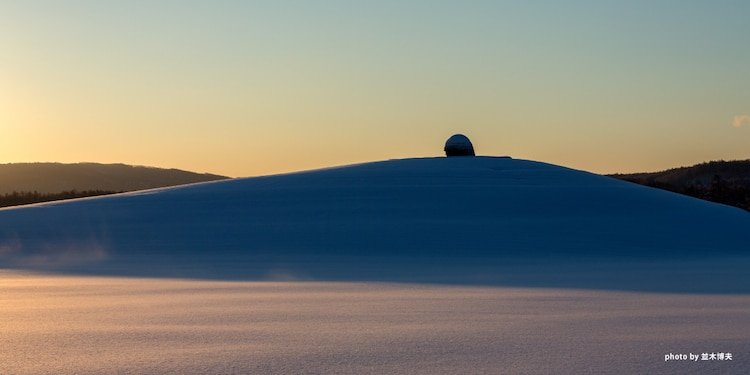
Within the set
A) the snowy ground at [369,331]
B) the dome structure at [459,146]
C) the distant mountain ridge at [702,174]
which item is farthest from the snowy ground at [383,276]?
the distant mountain ridge at [702,174]

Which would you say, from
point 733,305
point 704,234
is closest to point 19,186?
point 704,234

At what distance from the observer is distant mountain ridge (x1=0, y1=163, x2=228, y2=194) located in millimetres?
113062

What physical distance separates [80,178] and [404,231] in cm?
10140

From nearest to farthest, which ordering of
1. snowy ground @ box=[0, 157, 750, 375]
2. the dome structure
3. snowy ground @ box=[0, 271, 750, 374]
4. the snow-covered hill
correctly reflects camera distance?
snowy ground @ box=[0, 271, 750, 374], snowy ground @ box=[0, 157, 750, 375], the snow-covered hill, the dome structure

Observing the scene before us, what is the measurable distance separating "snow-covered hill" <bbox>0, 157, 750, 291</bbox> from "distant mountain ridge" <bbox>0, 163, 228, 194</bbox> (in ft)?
272

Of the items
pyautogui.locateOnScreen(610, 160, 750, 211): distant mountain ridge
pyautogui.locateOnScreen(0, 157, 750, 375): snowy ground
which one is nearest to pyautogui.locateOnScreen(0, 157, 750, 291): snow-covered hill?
pyautogui.locateOnScreen(0, 157, 750, 375): snowy ground

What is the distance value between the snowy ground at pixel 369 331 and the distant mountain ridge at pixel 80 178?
102231mm

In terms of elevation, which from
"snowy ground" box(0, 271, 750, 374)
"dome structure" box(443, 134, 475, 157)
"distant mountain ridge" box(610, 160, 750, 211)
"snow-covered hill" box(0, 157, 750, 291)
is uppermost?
"distant mountain ridge" box(610, 160, 750, 211)

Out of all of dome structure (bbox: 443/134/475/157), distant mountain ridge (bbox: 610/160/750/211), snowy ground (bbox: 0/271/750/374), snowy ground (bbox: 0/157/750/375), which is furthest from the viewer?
distant mountain ridge (bbox: 610/160/750/211)

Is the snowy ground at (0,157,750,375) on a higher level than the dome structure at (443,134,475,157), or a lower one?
lower

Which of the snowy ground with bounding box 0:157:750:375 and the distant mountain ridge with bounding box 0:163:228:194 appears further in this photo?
the distant mountain ridge with bounding box 0:163:228:194

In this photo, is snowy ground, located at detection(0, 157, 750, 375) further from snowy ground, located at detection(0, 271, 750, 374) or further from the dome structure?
the dome structure

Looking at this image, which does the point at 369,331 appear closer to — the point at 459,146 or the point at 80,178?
the point at 459,146

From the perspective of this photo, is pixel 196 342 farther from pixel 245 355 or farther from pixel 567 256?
pixel 567 256
